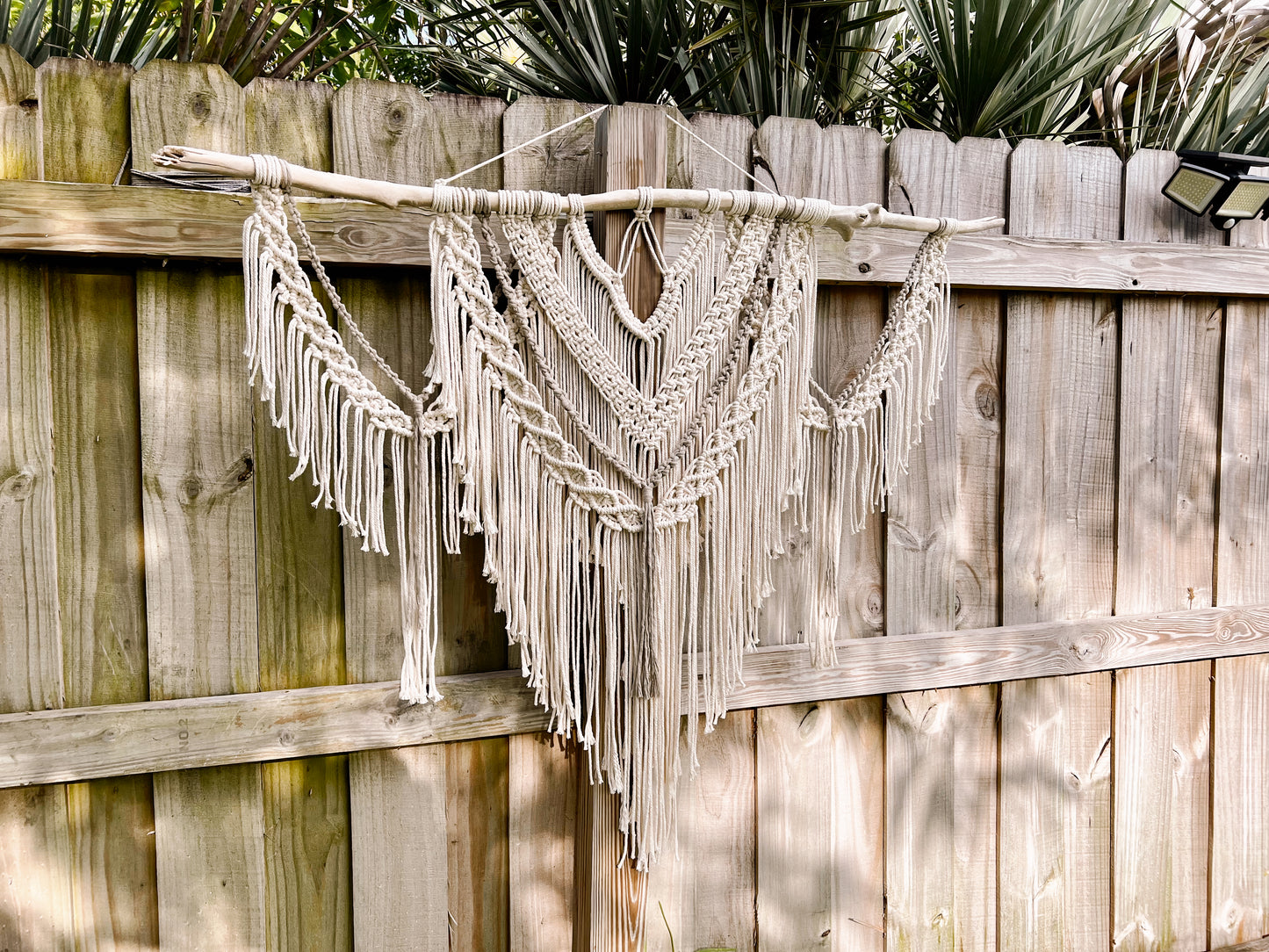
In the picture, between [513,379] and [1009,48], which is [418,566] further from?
[1009,48]

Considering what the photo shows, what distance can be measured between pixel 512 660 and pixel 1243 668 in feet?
4.98

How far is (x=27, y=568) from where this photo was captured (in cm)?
121

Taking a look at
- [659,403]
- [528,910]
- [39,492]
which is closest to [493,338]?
[659,403]

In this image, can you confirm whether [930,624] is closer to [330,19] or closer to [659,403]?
[659,403]

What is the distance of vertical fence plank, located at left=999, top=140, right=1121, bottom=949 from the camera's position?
1646mm

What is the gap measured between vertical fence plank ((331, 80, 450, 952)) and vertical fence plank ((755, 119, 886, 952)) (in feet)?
1.84

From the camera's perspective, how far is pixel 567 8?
167cm

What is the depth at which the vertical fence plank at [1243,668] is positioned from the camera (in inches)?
71.3

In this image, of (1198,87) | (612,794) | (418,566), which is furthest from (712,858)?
(1198,87)

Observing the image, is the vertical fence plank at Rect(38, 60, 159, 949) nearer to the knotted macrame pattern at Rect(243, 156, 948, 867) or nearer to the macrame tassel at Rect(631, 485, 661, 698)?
the knotted macrame pattern at Rect(243, 156, 948, 867)

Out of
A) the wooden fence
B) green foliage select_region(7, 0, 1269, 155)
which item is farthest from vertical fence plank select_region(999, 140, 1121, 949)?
green foliage select_region(7, 0, 1269, 155)

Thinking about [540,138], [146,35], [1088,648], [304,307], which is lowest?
[1088,648]

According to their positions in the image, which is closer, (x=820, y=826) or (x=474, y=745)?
(x=474, y=745)

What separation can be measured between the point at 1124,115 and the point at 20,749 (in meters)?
2.52
